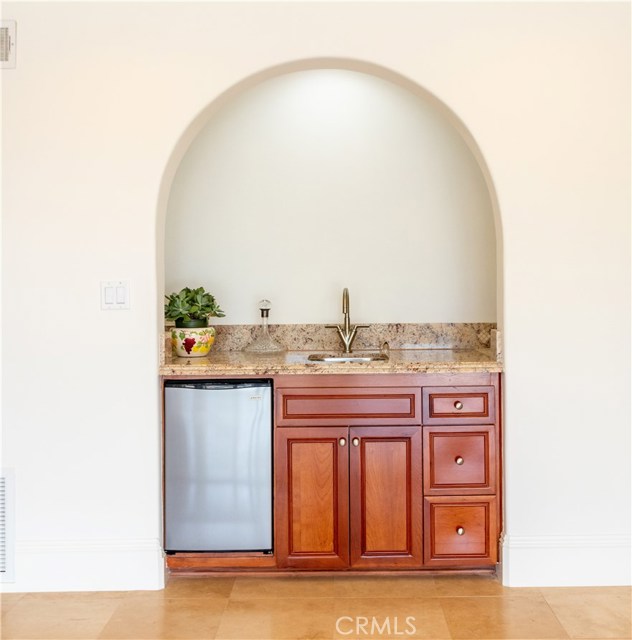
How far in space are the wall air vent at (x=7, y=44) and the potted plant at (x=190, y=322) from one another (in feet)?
3.58

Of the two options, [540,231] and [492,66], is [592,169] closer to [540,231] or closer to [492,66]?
[540,231]

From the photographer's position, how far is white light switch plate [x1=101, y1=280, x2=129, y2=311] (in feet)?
9.30

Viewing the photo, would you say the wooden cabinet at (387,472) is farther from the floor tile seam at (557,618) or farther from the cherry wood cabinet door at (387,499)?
the floor tile seam at (557,618)

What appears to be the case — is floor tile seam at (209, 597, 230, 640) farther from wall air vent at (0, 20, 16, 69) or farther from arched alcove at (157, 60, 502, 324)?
wall air vent at (0, 20, 16, 69)

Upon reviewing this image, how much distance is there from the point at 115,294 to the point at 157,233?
285mm

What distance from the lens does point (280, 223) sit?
351 cm

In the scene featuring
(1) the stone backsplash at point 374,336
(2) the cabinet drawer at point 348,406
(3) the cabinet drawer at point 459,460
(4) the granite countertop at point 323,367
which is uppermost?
(1) the stone backsplash at point 374,336

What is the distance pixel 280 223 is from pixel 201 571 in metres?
1.58

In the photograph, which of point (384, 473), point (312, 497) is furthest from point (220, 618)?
point (384, 473)

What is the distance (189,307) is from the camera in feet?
10.2

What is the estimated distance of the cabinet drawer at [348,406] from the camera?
288cm

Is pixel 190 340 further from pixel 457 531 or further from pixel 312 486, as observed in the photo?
pixel 457 531

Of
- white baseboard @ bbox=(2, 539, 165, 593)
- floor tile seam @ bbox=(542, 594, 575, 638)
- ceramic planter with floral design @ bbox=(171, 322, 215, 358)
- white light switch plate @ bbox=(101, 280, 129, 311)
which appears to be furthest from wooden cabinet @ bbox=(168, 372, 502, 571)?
white light switch plate @ bbox=(101, 280, 129, 311)

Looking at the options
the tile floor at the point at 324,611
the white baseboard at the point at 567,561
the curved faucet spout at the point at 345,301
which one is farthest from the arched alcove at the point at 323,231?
the tile floor at the point at 324,611
